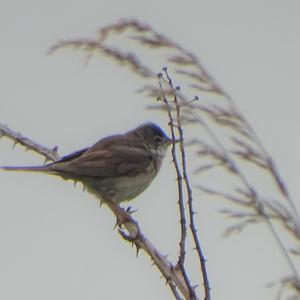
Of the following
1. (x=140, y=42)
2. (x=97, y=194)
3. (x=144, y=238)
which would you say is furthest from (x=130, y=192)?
(x=140, y=42)

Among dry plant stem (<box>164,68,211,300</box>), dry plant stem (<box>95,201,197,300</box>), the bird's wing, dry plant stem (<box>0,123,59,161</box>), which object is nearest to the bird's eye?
the bird's wing

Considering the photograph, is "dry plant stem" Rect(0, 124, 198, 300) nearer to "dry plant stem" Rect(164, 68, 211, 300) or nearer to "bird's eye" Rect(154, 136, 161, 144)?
"dry plant stem" Rect(164, 68, 211, 300)

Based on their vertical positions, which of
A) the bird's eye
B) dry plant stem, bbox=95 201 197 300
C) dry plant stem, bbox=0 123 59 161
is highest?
the bird's eye

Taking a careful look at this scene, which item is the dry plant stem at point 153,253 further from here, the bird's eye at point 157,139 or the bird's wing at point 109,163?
the bird's eye at point 157,139

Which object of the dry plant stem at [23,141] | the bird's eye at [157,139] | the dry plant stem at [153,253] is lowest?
the dry plant stem at [153,253]

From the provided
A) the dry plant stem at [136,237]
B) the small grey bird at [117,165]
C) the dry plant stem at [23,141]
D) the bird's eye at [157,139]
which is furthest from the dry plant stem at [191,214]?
the bird's eye at [157,139]

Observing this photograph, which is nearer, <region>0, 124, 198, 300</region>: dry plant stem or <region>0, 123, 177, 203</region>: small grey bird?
<region>0, 124, 198, 300</region>: dry plant stem

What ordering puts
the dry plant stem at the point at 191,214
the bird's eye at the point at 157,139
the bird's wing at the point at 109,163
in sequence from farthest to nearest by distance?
1. the bird's eye at the point at 157,139
2. the bird's wing at the point at 109,163
3. the dry plant stem at the point at 191,214
